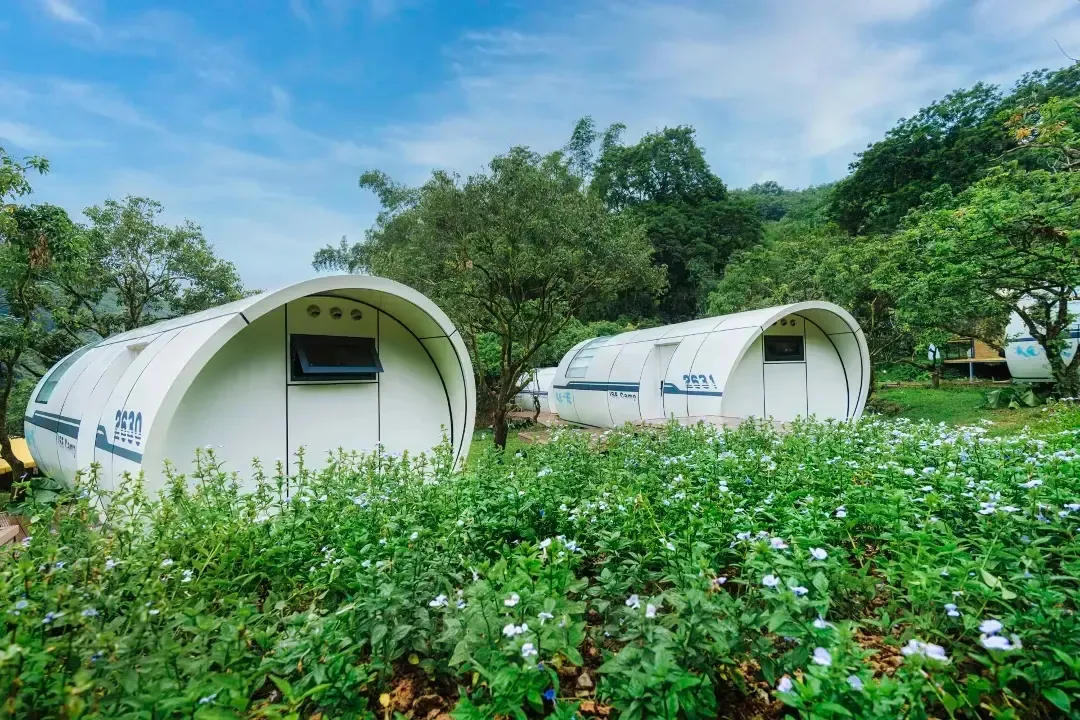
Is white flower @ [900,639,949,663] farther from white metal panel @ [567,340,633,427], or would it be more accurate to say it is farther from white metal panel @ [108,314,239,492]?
white metal panel @ [567,340,633,427]

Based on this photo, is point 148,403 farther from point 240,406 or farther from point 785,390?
point 785,390

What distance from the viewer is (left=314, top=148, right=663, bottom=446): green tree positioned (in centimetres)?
915

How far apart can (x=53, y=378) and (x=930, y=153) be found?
118 ft

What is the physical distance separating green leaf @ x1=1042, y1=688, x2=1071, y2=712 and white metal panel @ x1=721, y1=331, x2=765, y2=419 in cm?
785

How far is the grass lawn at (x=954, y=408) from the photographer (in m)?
10.8

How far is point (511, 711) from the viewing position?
1529 millimetres

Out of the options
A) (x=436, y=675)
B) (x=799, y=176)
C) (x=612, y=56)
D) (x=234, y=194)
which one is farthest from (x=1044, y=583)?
(x=799, y=176)

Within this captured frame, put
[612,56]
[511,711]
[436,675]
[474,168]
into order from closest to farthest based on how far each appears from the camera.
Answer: [511,711]
[436,675]
[474,168]
[612,56]

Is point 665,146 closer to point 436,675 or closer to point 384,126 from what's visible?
point 384,126

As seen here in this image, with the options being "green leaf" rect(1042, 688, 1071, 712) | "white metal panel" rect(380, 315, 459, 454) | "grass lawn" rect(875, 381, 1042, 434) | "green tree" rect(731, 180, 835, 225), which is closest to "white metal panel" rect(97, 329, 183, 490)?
"white metal panel" rect(380, 315, 459, 454)

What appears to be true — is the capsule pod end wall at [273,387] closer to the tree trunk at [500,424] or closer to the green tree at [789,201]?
the tree trunk at [500,424]

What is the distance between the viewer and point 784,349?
10289 millimetres

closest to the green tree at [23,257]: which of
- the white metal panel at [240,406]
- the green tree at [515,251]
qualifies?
the white metal panel at [240,406]

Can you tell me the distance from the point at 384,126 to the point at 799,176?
5592cm
